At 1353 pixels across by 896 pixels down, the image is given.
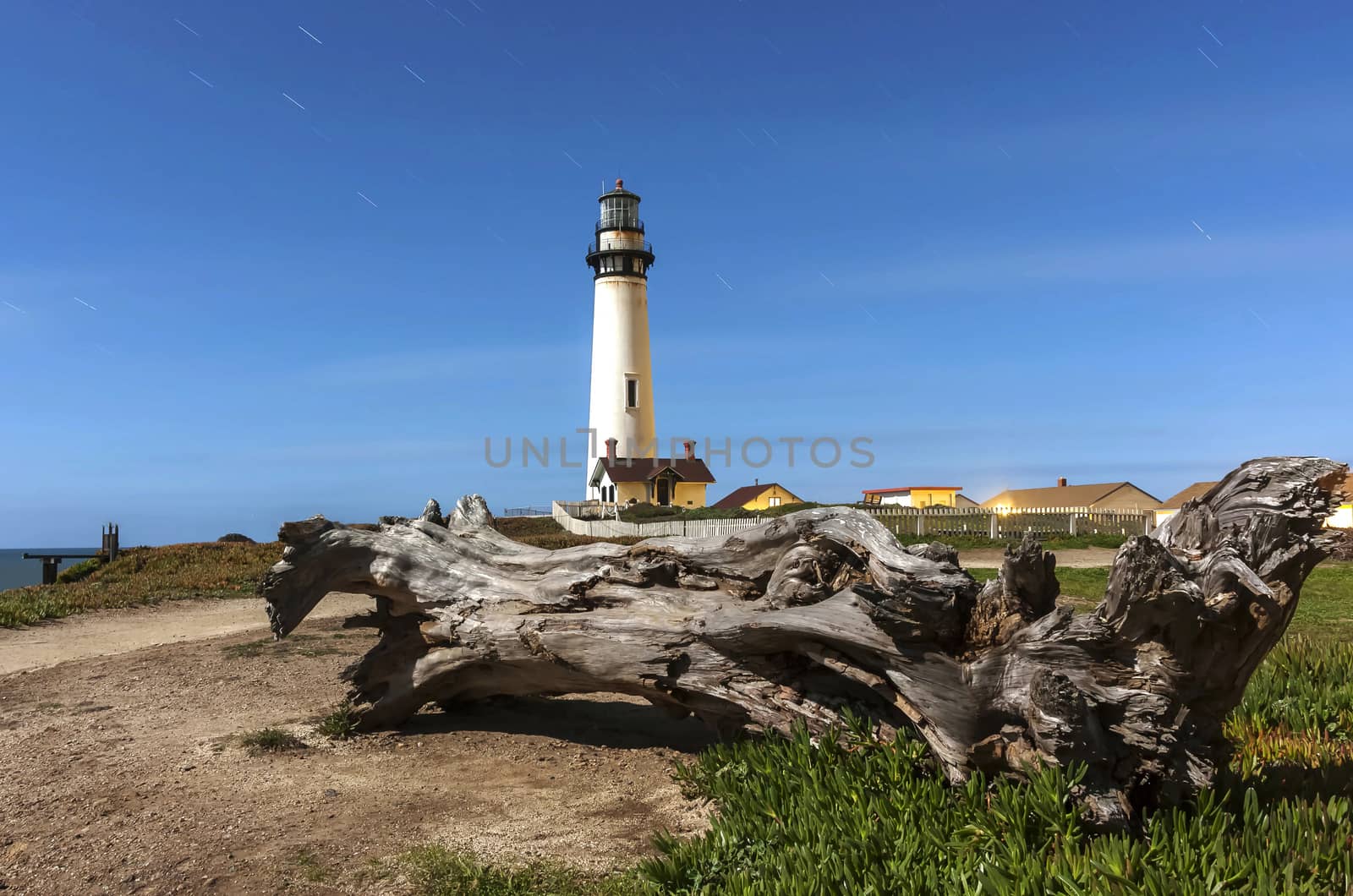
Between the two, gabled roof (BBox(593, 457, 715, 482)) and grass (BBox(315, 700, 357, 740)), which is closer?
grass (BBox(315, 700, 357, 740))

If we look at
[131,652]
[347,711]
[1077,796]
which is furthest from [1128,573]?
[131,652]

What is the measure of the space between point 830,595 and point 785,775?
4.36ft

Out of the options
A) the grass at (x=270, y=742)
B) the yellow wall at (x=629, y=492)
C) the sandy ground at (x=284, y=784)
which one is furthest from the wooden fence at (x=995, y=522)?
the grass at (x=270, y=742)

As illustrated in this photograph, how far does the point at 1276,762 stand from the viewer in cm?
579

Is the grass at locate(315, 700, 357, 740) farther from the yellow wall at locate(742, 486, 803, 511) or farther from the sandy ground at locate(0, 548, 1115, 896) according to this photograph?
the yellow wall at locate(742, 486, 803, 511)

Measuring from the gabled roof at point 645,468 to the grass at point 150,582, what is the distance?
76.0 feet

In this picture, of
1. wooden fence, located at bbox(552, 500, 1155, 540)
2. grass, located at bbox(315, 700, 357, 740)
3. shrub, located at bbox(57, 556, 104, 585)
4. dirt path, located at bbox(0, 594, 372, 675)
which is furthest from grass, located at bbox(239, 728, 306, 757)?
wooden fence, located at bbox(552, 500, 1155, 540)

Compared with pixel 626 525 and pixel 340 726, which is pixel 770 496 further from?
pixel 340 726

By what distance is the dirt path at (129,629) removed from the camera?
41.5 feet

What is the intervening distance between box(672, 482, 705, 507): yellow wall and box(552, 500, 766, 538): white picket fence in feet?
18.8

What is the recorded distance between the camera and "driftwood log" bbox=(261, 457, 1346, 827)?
4.71 metres

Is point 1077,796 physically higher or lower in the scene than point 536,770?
higher

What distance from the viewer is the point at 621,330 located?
4556 cm

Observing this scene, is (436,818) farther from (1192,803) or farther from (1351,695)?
(1351,695)
